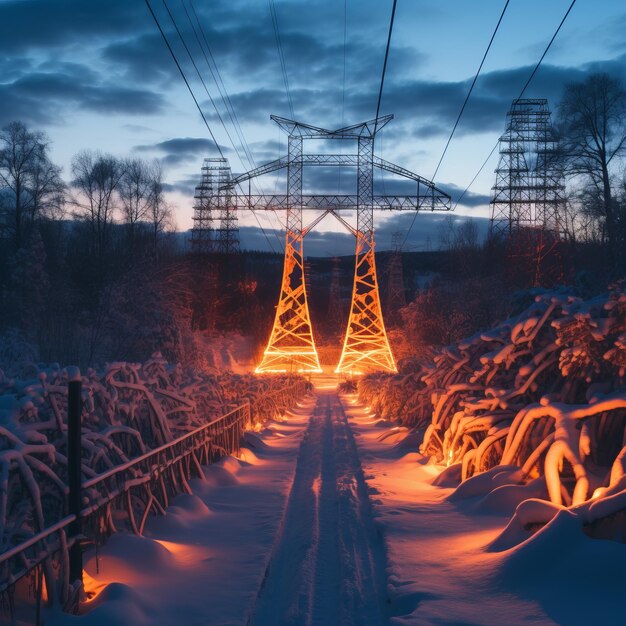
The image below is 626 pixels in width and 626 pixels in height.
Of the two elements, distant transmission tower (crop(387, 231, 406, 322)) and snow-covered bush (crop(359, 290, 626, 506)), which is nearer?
snow-covered bush (crop(359, 290, 626, 506))

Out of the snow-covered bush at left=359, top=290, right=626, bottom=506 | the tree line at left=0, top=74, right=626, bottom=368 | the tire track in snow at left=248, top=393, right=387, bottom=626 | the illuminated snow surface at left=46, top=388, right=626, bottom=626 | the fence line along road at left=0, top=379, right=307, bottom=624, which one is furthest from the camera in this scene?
the tree line at left=0, top=74, right=626, bottom=368

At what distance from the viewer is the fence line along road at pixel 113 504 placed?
4793 millimetres

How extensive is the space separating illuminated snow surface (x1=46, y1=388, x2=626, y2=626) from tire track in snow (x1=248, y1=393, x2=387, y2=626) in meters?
0.02

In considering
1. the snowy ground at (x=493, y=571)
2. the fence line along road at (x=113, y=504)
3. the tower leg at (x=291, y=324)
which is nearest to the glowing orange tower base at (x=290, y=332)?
the tower leg at (x=291, y=324)

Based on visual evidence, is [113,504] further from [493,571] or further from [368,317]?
[368,317]

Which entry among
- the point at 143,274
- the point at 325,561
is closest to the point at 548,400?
the point at 325,561

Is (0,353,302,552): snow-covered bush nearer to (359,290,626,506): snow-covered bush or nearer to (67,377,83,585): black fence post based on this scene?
(67,377,83,585): black fence post

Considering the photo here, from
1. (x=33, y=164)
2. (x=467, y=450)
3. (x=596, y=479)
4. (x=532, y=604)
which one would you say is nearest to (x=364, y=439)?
(x=467, y=450)

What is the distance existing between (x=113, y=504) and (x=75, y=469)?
2026 mm

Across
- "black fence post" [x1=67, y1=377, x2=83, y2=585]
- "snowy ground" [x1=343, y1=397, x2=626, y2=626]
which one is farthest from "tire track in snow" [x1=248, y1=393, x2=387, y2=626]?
"black fence post" [x1=67, y1=377, x2=83, y2=585]

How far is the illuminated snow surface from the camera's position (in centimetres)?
542

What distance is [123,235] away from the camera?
4962 cm

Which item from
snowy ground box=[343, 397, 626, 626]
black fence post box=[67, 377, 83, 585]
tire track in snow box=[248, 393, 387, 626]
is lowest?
tire track in snow box=[248, 393, 387, 626]

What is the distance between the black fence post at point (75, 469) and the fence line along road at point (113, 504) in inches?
1.9
